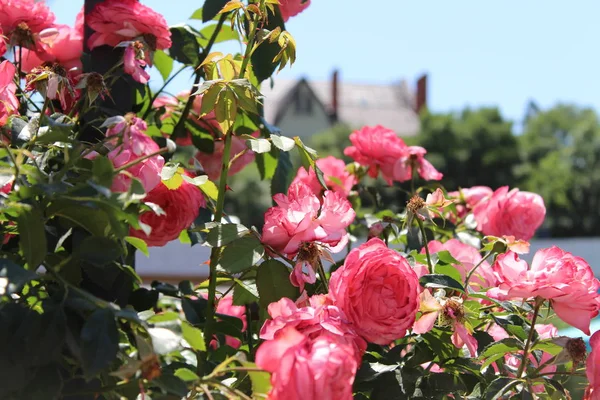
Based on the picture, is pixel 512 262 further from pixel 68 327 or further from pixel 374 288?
pixel 68 327

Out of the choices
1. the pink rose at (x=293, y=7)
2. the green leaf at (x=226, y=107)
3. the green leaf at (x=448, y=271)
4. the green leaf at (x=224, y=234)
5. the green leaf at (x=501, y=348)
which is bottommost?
the green leaf at (x=501, y=348)

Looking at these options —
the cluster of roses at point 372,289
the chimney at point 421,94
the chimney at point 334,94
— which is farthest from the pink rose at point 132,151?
→ the chimney at point 421,94

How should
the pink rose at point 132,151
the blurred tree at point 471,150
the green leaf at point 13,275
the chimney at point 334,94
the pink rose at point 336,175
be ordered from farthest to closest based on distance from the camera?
1. the chimney at point 334,94
2. the blurred tree at point 471,150
3. the pink rose at point 336,175
4. the pink rose at point 132,151
5. the green leaf at point 13,275

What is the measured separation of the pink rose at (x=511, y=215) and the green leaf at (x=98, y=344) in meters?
0.64

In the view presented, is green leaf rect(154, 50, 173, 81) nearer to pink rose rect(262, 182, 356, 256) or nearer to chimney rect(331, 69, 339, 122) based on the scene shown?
pink rose rect(262, 182, 356, 256)

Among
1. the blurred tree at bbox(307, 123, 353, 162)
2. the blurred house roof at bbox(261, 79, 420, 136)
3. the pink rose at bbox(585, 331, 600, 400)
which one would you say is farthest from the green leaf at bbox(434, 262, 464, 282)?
the blurred house roof at bbox(261, 79, 420, 136)

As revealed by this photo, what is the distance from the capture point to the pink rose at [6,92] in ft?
1.99

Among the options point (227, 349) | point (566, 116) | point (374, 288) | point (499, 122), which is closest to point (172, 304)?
point (227, 349)

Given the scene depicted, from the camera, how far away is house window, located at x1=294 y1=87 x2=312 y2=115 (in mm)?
24781

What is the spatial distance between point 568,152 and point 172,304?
24.0 m

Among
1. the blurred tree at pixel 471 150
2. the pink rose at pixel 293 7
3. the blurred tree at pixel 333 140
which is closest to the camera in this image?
the pink rose at pixel 293 7

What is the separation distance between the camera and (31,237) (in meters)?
0.45

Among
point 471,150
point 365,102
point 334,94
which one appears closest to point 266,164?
point 471,150

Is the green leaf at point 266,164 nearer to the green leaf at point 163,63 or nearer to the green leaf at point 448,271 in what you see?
the green leaf at point 163,63
